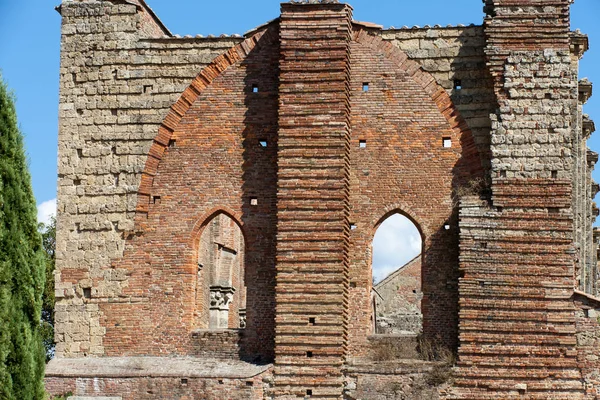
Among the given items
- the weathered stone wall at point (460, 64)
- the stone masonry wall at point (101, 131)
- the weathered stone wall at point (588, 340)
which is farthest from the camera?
the stone masonry wall at point (101, 131)

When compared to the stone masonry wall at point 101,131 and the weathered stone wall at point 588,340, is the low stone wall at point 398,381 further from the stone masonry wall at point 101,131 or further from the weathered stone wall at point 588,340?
the stone masonry wall at point 101,131

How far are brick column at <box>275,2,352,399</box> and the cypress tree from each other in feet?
18.4

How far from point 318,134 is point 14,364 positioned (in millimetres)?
7801

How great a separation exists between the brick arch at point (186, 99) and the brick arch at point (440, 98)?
6.50 ft

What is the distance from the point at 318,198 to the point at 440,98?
117 inches

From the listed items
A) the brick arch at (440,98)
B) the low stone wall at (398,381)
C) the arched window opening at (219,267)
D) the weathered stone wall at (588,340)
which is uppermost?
the brick arch at (440,98)

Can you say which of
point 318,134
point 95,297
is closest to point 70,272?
point 95,297

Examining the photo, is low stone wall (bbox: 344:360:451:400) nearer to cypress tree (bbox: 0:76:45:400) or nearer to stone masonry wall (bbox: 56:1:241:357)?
stone masonry wall (bbox: 56:1:241:357)

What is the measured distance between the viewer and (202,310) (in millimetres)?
26391

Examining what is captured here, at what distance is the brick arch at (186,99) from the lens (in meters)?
26.0

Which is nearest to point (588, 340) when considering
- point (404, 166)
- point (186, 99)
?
point (404, 166)

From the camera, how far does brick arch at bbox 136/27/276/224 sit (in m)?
A: 26.0

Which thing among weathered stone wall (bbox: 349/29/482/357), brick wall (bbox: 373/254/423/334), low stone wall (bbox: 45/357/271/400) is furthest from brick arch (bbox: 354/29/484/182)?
brick wall (bbox: 373/254/423/334)

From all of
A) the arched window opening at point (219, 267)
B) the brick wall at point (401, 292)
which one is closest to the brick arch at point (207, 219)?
the arched window opening at point (219, 267)
